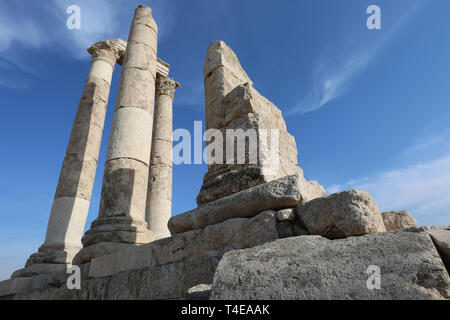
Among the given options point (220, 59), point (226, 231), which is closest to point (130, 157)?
point (220, 59)

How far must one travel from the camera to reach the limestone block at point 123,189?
21.0 feet

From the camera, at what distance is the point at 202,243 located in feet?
10.9

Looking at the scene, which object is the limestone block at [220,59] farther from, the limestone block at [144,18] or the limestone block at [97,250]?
the limestone block at [144,18]

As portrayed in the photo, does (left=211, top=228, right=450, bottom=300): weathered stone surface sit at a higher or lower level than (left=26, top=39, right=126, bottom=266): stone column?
lower

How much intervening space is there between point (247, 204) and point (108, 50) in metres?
11.9

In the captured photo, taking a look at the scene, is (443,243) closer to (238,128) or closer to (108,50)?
(238,128)

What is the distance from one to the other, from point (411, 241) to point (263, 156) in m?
2.46

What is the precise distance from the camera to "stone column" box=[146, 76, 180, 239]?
1091 centimetres

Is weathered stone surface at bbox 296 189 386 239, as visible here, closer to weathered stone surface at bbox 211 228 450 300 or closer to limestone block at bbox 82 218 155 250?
weathered stone surface at bbox 211 228 450 300

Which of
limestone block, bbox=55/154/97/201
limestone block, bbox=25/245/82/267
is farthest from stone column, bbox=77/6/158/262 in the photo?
limestone block, bbox=55/154/97/201

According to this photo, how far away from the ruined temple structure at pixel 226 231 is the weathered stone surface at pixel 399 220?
0.01 meters
